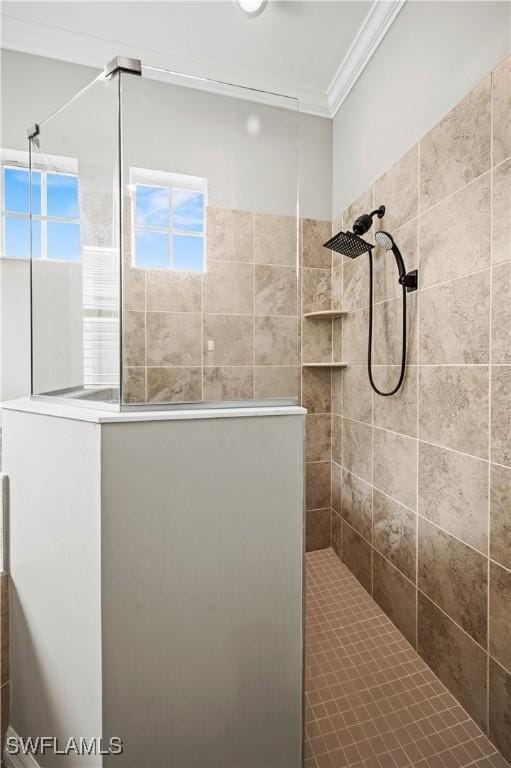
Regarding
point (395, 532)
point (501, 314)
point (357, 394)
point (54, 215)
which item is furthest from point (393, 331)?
point (54, 215)

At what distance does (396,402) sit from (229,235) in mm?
1081

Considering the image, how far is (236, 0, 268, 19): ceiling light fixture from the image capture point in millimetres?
1527

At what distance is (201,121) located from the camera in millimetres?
1052

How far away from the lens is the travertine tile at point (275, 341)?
1102 millimetres

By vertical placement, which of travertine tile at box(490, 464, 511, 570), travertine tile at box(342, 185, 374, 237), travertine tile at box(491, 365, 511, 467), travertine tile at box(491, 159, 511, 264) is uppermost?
A: travertine tile at box(342, 185, 374, 237)

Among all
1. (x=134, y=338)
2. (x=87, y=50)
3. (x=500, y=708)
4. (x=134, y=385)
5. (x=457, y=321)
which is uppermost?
(x=87, y=50)

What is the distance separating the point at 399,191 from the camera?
1.64 meters

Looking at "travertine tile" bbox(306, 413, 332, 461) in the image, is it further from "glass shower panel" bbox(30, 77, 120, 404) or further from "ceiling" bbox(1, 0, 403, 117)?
"ceiling" bbox(1, 0, 403, 117)

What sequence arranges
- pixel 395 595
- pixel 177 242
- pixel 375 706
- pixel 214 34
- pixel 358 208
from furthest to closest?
1. pixel 358 208
2. pixel 214 34
3. pixel 395 595
4. pixel 375 706
5. pixel 177 242

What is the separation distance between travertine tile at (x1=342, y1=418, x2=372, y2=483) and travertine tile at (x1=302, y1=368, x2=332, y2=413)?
0.20 m

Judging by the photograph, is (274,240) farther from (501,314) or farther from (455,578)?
(455,578)

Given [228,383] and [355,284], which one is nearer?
[228,383]

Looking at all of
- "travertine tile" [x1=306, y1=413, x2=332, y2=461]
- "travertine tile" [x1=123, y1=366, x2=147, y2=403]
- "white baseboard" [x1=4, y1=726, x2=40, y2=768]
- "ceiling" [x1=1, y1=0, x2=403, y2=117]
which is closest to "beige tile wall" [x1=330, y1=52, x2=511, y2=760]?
"travertine tile" [x1=306, y1=413, x2=332, y2=461]

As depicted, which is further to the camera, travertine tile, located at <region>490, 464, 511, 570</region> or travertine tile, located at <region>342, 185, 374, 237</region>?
travertine tile, located at <region>342, 185, 374, 237</region>
